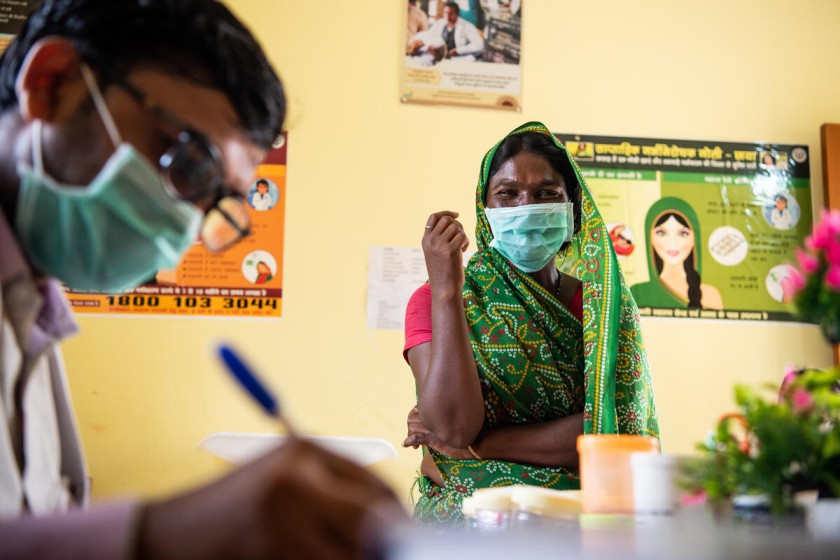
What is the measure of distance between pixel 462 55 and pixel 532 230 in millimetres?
1294

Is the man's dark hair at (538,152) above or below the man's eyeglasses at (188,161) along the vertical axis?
above

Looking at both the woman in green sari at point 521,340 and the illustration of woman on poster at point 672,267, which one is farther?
the illustration of woman on poster at point 672,267

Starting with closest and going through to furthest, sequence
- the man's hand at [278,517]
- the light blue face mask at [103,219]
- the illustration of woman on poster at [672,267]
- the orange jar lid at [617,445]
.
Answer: the man's hand at [278,517] → the light blue face mask at [103,219] → the orange jar lid at [617,445] → the illustration of woman on poster at [672,267]

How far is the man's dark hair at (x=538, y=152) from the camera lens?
6.55 feet

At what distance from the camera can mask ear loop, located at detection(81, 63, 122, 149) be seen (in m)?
0.89

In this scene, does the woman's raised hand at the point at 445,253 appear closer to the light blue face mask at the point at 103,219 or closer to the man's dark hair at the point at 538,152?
the man's dark hair at the point at 538,152

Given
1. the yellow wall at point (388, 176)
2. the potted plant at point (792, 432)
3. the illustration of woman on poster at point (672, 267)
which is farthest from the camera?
the illustration of woman on poster at point (672, 267)

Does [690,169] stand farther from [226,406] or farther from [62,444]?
[62,444]

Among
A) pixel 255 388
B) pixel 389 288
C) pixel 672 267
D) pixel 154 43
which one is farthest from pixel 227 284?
pixel 255 388

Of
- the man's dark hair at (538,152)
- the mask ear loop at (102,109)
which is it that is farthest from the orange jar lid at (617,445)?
the man's dark hair at (538,152)

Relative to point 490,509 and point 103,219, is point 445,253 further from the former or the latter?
point 103,219

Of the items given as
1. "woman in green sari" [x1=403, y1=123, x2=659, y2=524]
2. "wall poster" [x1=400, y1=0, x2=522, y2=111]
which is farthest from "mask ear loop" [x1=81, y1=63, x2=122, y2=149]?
"wall poster" [x1=400, y1=0, x2=522, y2=111]

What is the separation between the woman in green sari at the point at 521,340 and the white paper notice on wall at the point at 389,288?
0.84 meters

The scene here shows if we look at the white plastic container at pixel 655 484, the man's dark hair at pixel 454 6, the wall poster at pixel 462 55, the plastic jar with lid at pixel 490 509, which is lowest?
the plastic jar with lid at pixel 490 509
